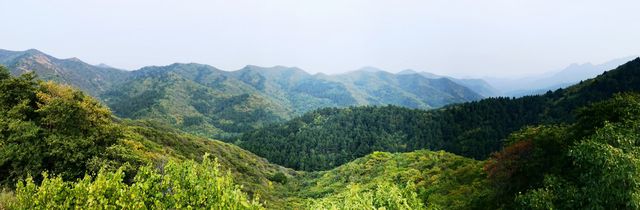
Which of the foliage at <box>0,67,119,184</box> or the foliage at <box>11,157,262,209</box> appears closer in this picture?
the foliage at <box>11,157,262,209</box>

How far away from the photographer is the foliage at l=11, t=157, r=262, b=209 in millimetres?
17062

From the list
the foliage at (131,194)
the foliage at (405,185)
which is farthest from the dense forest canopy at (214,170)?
the foliage at (405,185)

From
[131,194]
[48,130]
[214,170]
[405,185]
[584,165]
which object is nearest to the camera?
[131,194]

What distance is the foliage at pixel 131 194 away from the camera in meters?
17.1

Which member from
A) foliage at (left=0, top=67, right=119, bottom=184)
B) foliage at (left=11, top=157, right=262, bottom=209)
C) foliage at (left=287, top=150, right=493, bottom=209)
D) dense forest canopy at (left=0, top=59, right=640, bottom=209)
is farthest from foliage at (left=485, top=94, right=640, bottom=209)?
foliage at (left=0, top=67, right=119, bottom=184)

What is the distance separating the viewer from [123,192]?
1698cm

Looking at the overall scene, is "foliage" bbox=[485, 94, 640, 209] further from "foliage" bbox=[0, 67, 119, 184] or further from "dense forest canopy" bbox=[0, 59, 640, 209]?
"foliage" bbox=[0, 67, 119, 184]

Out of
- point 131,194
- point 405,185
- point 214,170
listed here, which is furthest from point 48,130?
point 405,185

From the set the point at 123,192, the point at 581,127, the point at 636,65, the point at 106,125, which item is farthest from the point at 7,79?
the point at 636,65

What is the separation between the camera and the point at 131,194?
1716cm

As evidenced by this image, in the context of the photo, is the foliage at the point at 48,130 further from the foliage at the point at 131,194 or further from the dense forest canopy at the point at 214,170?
the foliage at the point at 131,194

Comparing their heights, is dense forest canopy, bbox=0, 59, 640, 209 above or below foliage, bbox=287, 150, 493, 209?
above

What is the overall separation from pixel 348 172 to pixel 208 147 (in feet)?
142

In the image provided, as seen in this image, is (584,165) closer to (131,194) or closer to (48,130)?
(131,194)
